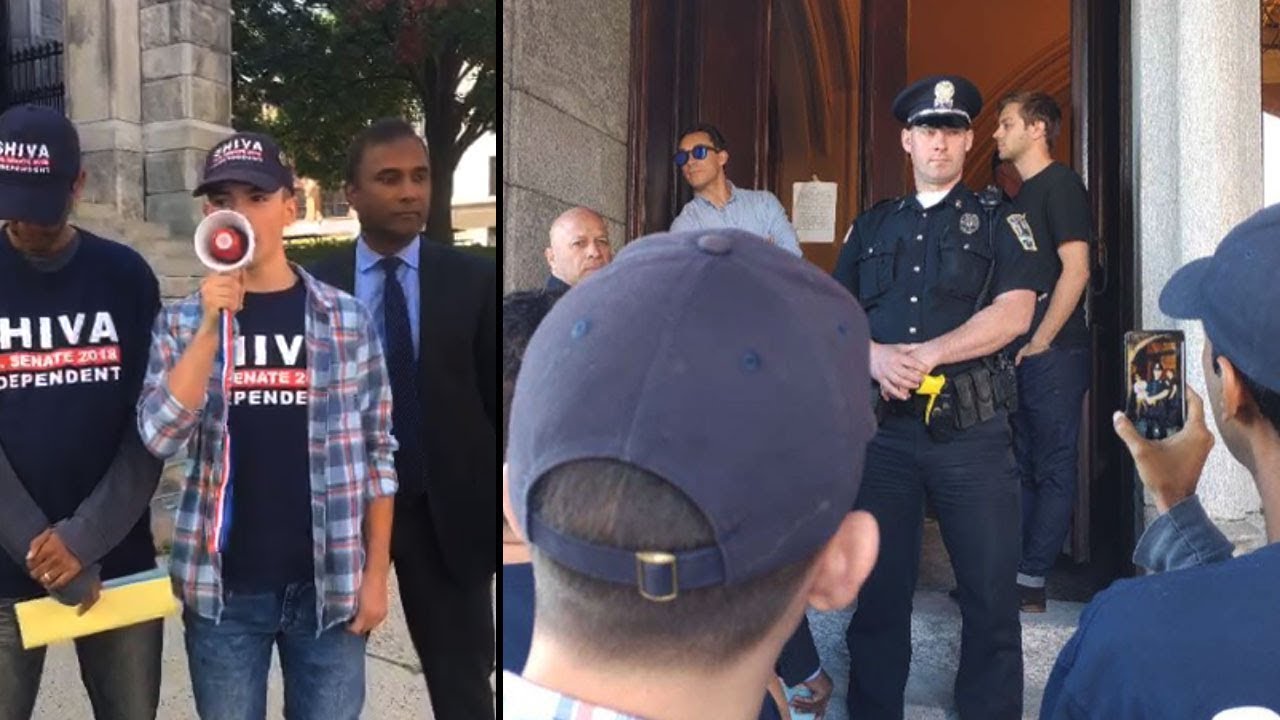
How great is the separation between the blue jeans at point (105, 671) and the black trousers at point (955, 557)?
150 cm

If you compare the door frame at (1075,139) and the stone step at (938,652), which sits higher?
the door frame at (1075,139)

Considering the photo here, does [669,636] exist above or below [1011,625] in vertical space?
above

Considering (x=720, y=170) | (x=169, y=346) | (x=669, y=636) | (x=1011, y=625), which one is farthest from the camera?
(x=720, y=170)

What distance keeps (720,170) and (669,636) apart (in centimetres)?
260

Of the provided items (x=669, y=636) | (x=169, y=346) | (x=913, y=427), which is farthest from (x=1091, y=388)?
(x=669, y=636)

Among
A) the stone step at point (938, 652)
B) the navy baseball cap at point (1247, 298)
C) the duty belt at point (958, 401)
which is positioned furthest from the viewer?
the stone step at point (938, 652)

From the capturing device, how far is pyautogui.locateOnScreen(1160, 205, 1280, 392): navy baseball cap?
3.81 ft

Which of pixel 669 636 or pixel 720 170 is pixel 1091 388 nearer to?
pixel 720 170

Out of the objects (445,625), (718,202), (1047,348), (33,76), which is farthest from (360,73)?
(1047,348)

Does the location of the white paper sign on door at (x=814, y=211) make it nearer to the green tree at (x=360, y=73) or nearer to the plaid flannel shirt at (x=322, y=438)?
the green tree at (x=360, y=73)

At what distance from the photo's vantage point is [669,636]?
2.71ft

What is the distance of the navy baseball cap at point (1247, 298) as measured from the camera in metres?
1.16

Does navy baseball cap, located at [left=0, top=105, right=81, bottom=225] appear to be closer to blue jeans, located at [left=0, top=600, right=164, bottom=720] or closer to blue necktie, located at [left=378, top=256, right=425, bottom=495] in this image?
blue necktie, located at [left=378, top=256, right=425, bottom=495]

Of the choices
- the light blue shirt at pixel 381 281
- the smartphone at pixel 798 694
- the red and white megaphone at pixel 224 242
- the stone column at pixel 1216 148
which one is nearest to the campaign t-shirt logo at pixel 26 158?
the red and white megaphone at pixel 224 242
